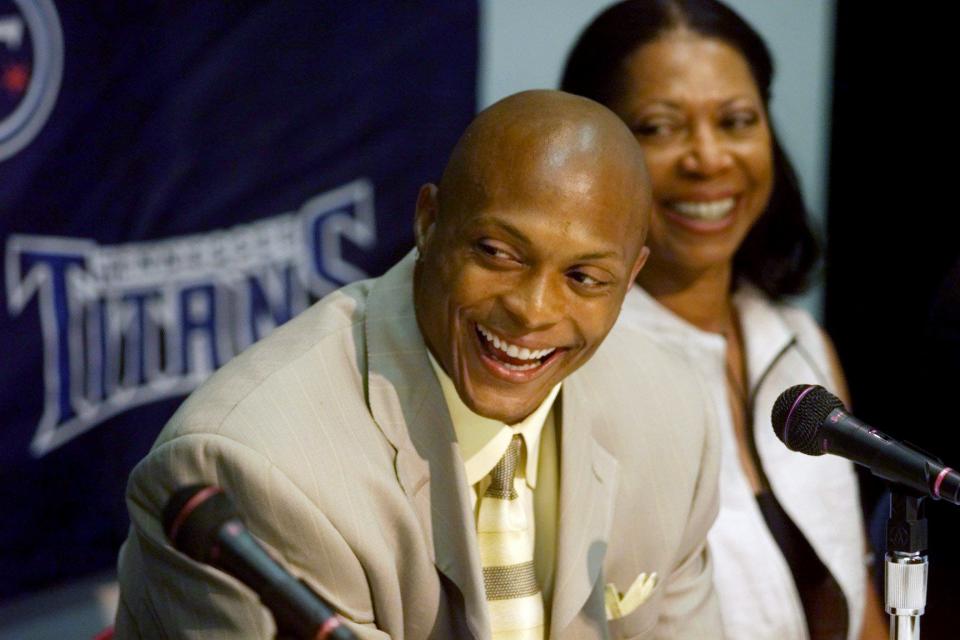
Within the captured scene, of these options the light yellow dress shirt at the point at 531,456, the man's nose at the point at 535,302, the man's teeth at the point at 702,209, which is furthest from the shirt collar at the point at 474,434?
the man's teeth at the point at 702,209

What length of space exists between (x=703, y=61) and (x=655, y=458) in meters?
1.03

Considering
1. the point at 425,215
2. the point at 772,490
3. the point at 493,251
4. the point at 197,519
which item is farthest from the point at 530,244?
the point at 772,490

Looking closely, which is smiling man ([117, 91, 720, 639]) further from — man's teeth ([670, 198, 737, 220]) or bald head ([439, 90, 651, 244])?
man's teeth ([670, 198, 737, 220])

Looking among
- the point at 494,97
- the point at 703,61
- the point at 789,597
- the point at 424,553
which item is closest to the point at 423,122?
the point at 494,97

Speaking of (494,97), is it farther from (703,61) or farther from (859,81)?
(859,81)

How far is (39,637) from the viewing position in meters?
3.14

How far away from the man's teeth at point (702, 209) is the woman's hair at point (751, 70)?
267mm

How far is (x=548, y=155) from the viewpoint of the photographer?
1971 mm

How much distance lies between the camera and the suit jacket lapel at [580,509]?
84.7 inches

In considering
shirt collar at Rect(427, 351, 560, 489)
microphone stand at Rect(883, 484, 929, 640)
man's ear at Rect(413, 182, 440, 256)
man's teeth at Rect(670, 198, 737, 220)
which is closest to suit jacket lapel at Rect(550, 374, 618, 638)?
shirt collar at Rect(427, 351, 560, 489)

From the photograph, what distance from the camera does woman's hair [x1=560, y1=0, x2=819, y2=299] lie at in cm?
308

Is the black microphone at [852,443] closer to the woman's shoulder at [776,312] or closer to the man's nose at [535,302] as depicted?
the man's nose at [535,302]

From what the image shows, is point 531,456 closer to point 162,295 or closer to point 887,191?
point 162,295

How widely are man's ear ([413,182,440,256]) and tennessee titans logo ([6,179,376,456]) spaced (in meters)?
1.12
